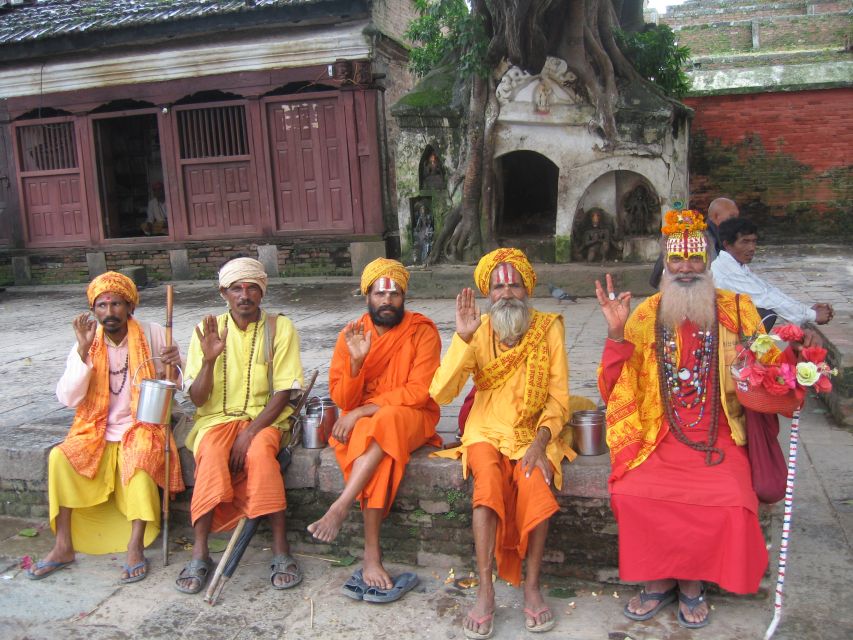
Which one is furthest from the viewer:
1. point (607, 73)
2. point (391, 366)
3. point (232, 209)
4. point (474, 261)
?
point (232, 209)

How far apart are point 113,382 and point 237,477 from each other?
0.91 metres

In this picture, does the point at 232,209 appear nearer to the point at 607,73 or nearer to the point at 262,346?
the point at 607,73

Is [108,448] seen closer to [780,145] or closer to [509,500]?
[509,500]

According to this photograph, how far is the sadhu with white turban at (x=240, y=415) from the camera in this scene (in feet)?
12.4

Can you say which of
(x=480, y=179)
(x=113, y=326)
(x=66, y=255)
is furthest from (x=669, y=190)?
(x=66, y=255)

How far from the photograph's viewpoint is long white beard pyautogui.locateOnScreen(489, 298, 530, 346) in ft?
12.1

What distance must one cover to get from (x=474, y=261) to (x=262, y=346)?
673 centimetres

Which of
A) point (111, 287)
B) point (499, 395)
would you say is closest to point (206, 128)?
point (111, 287)

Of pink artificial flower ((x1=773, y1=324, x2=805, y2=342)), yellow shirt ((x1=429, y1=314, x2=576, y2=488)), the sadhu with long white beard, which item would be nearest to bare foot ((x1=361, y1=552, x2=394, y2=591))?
yellow shirt ((x1=429, y1=314, x2=576, y2=488))

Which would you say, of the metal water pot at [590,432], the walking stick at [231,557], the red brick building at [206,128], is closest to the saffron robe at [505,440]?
the metal water pot at [590,432]

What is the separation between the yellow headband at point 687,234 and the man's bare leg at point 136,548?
2.96 metres

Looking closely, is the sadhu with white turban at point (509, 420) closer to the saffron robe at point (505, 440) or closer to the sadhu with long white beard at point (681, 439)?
the saffron robe at point (505, 440)

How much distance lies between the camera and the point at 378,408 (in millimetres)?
3877

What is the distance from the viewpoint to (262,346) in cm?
415
